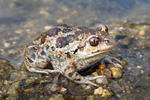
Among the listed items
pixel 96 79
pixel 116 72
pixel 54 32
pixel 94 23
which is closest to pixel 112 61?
pixel 116 72

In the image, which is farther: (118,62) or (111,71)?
(118,62)

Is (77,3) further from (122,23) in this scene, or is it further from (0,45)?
(0,45)

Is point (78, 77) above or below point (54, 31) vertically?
below

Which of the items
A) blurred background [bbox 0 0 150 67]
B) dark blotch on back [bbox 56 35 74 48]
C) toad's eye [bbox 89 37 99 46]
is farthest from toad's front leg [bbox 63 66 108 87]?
blurred background [bbox 0 0 150 67]

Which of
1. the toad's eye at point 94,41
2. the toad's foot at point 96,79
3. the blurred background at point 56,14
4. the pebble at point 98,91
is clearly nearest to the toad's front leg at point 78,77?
the toad's foot at point 96,79

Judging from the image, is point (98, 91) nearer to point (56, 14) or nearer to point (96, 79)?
point (96, 79)

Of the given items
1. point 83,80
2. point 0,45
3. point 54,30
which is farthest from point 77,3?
point 83,80

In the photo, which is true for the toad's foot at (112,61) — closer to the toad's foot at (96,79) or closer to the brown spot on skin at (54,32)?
the toad's foot at (96,79)

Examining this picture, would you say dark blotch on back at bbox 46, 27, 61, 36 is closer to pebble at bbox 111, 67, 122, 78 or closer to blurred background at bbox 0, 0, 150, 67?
pebble at bbox 111, 67, 122, 78
